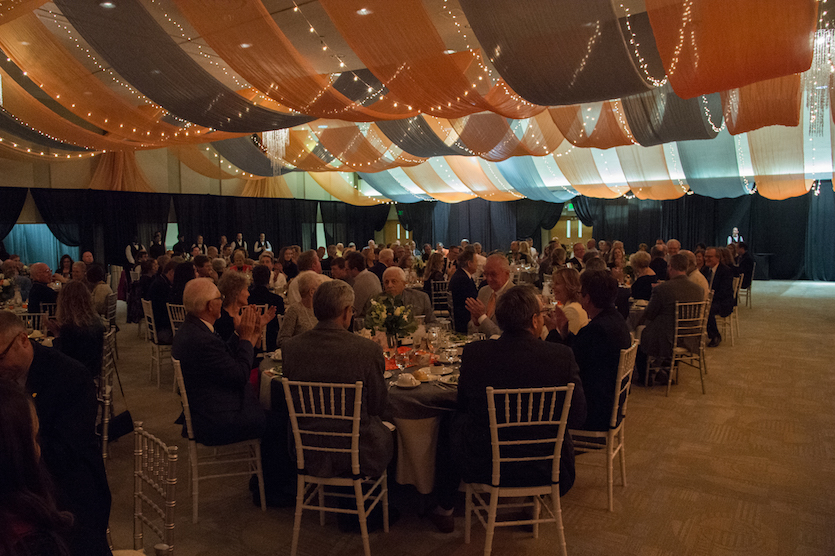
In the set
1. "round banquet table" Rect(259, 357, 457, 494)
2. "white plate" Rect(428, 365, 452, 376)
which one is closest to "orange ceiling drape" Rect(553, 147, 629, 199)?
"white plate" Rect(428, 365, 452, 376)

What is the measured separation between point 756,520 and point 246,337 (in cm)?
318

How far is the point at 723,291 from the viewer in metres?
8.35

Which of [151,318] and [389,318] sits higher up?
[389,318]

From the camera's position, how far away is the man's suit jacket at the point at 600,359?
3527 mm

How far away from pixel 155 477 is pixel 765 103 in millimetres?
7084

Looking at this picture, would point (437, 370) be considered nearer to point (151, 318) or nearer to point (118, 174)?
point (151, 318)

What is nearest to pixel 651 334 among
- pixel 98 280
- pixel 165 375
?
pixel 165 375

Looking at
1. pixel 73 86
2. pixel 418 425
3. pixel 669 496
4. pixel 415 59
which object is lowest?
pixel 669 496

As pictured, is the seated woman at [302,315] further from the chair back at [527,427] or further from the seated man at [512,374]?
the chair back at [527,427]

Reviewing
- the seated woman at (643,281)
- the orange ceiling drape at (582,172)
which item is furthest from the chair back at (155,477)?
the orange ceiling drape at (582,172)

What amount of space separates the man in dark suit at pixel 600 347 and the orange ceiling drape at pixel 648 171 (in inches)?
443

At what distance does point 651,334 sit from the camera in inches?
238

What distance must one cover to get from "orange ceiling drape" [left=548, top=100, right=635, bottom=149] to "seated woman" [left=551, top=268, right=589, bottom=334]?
441cm

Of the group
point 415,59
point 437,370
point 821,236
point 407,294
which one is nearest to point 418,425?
point 437,370
